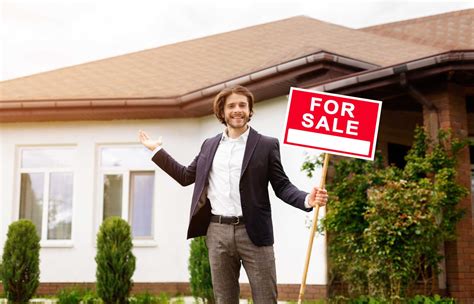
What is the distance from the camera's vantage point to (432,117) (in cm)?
911

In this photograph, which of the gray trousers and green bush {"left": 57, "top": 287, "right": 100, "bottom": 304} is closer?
the gray trousers

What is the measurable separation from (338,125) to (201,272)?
16.7 ft

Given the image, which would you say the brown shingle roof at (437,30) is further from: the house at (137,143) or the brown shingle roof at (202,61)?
the brown shingle roof at (202,61)

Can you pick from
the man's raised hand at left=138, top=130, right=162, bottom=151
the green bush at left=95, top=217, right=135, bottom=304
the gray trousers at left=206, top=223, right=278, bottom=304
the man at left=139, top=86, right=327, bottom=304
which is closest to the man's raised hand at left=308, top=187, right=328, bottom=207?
the man at left=139, top=86, right=327, bottom=304

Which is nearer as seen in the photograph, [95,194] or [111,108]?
[111,108]

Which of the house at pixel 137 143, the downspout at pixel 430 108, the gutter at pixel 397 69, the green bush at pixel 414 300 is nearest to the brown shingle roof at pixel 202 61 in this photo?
the house at pixel 137 143

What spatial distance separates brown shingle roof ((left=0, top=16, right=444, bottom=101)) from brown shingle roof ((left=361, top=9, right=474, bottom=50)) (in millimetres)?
457

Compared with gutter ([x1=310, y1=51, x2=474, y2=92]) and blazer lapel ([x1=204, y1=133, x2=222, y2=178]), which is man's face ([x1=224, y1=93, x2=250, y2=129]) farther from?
gutter ([x1=310, y1=51, x2=474, y2=92])

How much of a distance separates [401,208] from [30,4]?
2850cm

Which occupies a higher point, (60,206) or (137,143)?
(137,143)

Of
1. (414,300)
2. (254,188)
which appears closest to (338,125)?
(254,188)

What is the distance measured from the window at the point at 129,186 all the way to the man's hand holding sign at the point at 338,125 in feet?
26.1

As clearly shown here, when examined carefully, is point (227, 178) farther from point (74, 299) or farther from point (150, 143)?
point (74, 299)

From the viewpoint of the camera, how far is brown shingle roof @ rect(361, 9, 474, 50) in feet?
43.5
